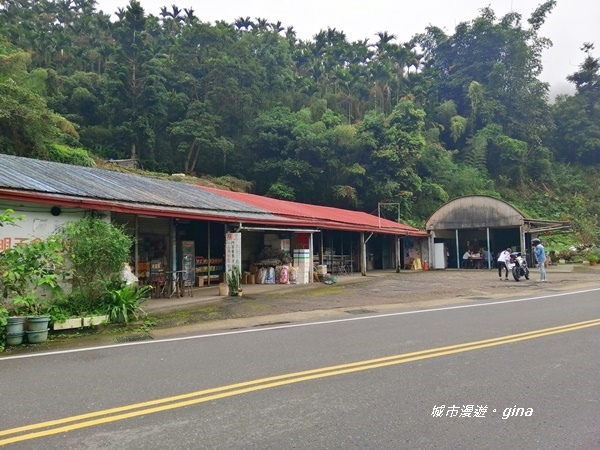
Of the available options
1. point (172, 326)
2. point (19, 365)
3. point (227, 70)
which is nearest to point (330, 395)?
point (19, 365)

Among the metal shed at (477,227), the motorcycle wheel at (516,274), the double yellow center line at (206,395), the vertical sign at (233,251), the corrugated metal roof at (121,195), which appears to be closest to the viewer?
the double yellow center line at (206,395)

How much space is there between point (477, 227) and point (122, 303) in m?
23.3

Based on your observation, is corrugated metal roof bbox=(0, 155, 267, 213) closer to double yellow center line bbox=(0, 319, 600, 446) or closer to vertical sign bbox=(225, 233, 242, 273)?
vertical sign bbox=(225, 233, 242, 273)

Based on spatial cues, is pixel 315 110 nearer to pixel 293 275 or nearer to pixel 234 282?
pixel 293 275

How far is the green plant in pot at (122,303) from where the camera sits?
962cm

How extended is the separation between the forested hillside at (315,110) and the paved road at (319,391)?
23423mm

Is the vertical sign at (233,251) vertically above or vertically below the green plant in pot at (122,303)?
above

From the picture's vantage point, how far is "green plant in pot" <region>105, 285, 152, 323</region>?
9623mm

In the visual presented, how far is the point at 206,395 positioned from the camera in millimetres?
4680

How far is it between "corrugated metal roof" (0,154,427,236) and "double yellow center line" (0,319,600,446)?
22.6 feet

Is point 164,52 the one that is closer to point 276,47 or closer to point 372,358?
point 276,47

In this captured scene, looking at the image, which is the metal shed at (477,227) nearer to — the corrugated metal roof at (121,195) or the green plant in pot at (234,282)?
the corrugated metal roof at (121,195)

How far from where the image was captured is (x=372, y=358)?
20.1 ft

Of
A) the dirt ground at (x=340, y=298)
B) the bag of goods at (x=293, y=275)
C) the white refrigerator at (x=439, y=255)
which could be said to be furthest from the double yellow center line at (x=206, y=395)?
the white refrigerator at (x=439, y=255)
